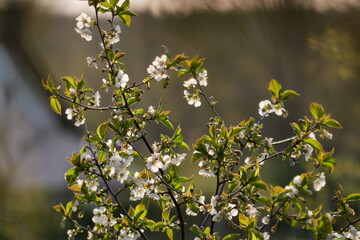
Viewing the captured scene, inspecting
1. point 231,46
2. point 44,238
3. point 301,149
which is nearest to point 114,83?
point 301,149

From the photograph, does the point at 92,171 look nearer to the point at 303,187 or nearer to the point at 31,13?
the point at 303,187

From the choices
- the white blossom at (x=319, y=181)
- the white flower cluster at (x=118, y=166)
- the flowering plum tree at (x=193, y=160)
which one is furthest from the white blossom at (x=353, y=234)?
the white flower cluster at (x=118, y=166)

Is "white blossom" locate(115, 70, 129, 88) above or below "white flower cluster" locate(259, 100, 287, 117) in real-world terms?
above

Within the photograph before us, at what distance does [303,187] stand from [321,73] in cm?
171

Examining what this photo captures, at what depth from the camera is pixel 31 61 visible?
253cm

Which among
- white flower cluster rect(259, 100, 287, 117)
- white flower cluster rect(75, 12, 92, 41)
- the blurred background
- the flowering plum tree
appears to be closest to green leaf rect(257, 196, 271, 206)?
the flowering plum tree

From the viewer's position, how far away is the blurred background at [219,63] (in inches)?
82.8

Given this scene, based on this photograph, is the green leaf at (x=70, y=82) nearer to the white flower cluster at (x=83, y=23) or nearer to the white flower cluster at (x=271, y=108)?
the white flower cluster at (x=83, y=23)

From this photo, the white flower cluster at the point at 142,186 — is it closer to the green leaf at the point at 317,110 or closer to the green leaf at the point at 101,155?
the green leaf at the point at 101,155

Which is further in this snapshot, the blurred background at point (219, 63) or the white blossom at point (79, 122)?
the blurred background at point (219, 63)

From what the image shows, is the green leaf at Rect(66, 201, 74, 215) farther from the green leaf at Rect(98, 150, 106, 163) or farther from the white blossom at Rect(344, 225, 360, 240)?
the white blossom at Rect(344, 225, 360, 240)

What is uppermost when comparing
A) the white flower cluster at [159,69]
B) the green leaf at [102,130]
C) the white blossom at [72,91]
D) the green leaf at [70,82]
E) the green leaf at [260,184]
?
the green leaf at [70,82]

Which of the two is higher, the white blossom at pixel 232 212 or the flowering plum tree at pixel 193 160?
the flowering plum tree at pixel 193 160

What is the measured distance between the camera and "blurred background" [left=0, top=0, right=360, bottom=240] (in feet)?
6.90
